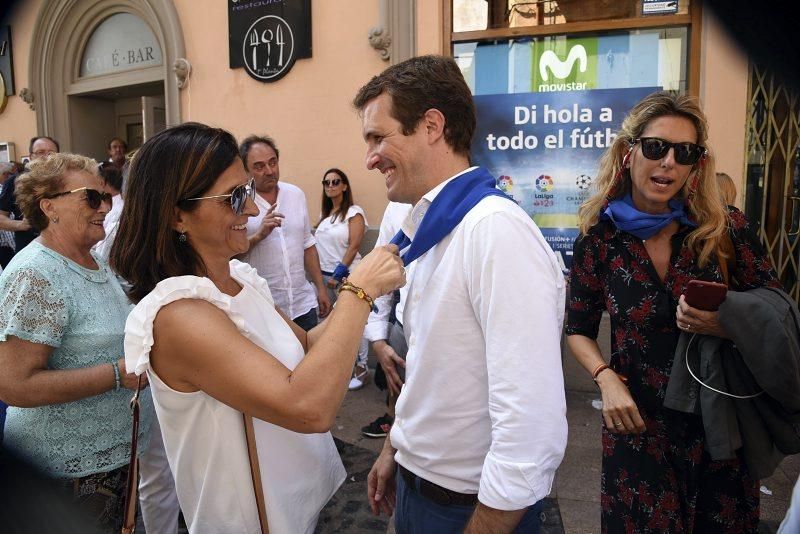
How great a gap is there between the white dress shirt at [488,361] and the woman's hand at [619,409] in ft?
2.20

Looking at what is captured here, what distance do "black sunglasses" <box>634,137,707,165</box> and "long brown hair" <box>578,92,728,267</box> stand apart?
66 mm

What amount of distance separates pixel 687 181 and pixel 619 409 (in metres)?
0.86

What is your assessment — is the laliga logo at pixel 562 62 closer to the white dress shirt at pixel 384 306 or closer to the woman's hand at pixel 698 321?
the white dress shirt at pixel 384 306

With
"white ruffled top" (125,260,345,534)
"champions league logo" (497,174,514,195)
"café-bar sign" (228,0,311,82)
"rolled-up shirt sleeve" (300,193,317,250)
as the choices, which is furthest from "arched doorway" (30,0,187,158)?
"white ruffled top" (125,260,345,534)

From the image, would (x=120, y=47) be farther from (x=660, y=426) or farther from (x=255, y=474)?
(x=660, y=426)

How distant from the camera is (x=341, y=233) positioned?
5.34m

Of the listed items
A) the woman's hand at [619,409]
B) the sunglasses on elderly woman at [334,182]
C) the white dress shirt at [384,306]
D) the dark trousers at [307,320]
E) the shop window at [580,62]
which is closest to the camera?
the woman's hand at [619,409]

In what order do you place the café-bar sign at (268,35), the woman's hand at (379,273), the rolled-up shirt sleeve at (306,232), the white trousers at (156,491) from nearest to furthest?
the woman's hand at (379,273), the white trousers at (156,491), the rolled-up shirt sleeve at (306,232), the café-bar sign at (268,35)

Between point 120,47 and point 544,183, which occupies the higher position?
point 120,47

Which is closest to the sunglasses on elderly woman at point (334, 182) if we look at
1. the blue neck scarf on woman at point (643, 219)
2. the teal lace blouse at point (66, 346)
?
the teal lace blouse at point (66, 346)

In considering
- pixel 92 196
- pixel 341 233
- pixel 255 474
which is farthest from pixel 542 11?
pixel 255 474

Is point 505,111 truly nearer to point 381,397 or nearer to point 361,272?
point 381,397

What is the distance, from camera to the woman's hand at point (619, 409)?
74.2 inches

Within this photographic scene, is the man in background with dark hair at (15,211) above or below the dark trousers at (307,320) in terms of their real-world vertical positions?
above
